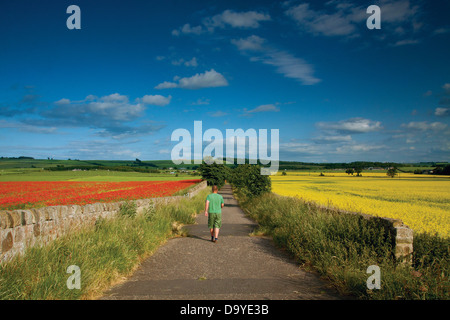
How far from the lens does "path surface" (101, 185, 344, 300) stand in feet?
16.3

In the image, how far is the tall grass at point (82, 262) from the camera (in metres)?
4.24

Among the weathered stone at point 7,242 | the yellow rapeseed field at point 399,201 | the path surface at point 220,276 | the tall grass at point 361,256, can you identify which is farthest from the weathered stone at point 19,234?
the yellow rapeseed field at point 399,201

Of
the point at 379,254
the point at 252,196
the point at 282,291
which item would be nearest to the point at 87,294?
the point at 282,291

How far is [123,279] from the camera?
5.85 m

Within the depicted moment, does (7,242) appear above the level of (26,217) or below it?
below

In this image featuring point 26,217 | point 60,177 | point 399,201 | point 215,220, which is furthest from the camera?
point 60,177

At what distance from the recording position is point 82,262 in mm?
5211

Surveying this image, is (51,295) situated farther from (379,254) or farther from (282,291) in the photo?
(379,254)

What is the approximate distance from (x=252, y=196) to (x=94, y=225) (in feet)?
50.6

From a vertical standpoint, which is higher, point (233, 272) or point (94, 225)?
point (94, 225)

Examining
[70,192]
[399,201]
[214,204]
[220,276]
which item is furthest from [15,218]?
[399,201]

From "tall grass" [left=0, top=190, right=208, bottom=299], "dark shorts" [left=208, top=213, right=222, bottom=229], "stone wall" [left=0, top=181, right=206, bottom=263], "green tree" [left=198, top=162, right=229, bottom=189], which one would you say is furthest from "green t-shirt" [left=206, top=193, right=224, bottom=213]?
"green tree" [left=198, top=162, right=229, bottom=189]

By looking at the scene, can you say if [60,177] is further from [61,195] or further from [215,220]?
[215,220]

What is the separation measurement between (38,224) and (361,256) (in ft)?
22.1
